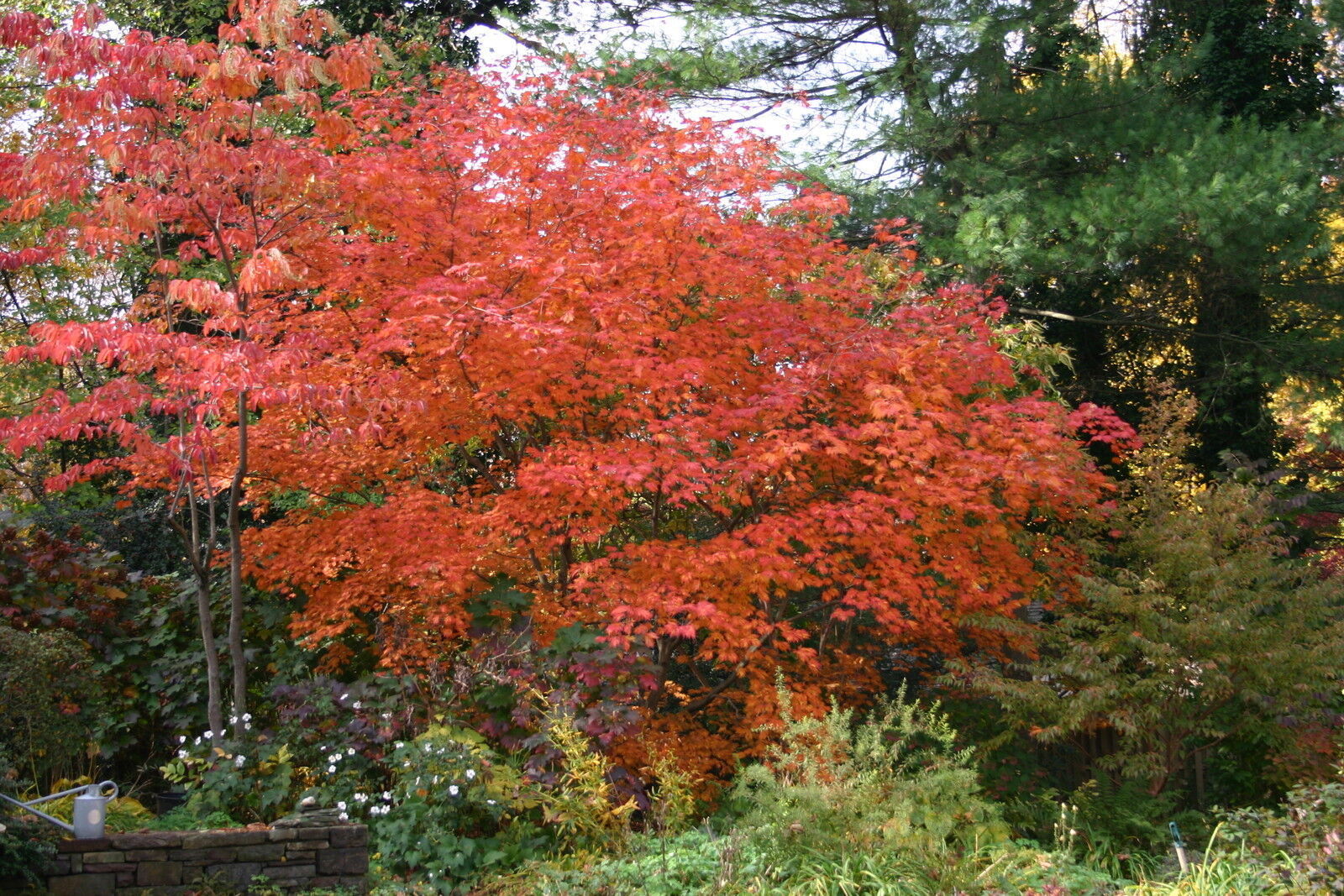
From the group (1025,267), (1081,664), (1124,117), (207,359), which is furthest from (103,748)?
(1124,117)

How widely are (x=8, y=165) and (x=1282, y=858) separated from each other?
7.84 meters

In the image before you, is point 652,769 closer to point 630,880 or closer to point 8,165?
point 630,880

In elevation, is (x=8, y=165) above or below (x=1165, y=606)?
above

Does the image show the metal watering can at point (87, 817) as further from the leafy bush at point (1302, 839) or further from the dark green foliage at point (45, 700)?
the leafy bush at point (1302, 839)

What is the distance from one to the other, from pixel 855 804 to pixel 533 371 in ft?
11.3

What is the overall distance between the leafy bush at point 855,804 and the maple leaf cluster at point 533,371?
1.02 m

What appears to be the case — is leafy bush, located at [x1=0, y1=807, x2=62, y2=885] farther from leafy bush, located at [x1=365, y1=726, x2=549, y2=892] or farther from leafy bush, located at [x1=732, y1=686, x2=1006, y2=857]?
leafy bush, located at [x1=732, y1=686, x2=1006, y2=857]

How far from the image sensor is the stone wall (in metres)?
5.57

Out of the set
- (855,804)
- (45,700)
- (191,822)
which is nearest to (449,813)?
(191,822)

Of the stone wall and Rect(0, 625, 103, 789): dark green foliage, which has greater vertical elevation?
Rect(0, 625, 103, 789): dark green foliage

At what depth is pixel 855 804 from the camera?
591 centimetres

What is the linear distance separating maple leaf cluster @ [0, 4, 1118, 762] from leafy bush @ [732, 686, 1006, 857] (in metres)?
1.02

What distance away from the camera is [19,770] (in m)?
6.88

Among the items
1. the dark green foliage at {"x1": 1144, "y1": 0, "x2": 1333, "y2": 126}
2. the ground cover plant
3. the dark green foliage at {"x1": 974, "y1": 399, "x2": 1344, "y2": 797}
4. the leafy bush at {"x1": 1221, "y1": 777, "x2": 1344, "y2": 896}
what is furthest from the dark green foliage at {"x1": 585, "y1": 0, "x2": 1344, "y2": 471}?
the leafy bush at {"x1": 1221, "y1": 777, "x2": 1344, "y2": 896}
